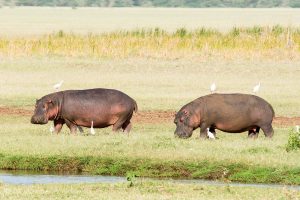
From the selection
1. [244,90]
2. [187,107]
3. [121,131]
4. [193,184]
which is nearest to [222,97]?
[187,107]

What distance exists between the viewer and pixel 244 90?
32.4 meters

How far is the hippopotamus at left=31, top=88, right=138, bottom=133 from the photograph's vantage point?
830 inches

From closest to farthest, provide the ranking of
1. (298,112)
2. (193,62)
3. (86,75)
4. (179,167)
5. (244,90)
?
(179,167)
(298,112)
(244,90)
(86,75)
(193,62)

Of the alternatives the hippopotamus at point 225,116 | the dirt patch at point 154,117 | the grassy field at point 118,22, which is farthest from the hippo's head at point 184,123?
the grassy field at point 118,22

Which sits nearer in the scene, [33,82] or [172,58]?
[33,82]

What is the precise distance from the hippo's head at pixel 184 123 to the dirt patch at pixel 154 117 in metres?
4.32

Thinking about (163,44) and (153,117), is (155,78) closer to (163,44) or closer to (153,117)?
(163,44)

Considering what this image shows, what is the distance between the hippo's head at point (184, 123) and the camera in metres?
20.2

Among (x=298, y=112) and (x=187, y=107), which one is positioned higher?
(x=187, y=107)

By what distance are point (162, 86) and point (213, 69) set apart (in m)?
5.61

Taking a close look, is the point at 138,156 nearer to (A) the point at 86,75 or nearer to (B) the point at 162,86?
(B) the point at 162,86

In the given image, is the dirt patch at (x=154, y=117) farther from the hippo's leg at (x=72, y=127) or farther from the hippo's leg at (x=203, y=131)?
the hippo's leg at (x=203, y=131)

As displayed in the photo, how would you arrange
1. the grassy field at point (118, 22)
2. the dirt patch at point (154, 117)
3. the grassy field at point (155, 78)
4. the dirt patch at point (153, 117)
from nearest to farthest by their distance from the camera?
1. the dirt patch at point (154, 117)
2. the dirt patch at point (153, 117)
3. the grassy field at point (155, 78)
4. the grassy field at point (118, 22)

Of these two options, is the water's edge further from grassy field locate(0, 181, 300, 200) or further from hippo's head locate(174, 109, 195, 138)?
hippo's head locate(174, 109, 195, 138)
